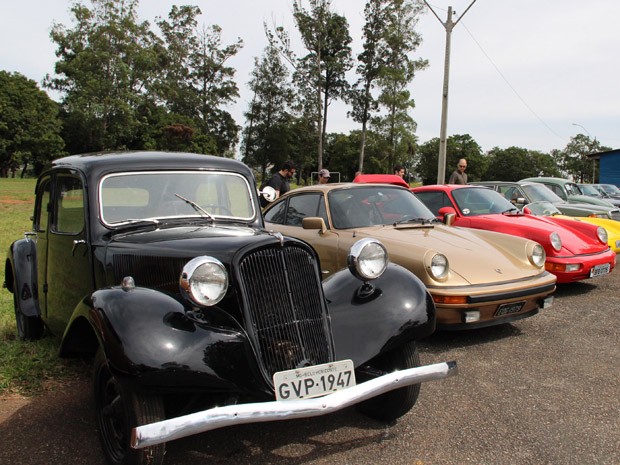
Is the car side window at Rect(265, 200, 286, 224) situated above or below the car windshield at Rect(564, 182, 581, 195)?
below

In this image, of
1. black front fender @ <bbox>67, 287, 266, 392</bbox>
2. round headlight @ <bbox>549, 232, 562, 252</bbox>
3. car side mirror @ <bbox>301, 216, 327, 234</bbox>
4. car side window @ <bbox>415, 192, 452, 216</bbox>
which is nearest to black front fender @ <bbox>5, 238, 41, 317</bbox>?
black front fender @ <bbox>67, 287, 266, 392</bbox>

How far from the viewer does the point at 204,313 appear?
2619 millimetres

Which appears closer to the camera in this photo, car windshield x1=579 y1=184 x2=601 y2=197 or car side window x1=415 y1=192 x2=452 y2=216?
car side window x1=415 y1=192 x2=452 y2=216

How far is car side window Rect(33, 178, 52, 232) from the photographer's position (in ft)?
14.1

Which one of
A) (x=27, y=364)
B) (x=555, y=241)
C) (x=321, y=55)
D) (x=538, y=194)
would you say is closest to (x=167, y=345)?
(x=27, y=364)

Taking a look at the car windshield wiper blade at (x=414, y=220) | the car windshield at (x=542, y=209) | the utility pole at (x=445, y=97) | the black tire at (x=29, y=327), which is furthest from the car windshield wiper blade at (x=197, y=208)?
the utility pole at (x=445, y=97)

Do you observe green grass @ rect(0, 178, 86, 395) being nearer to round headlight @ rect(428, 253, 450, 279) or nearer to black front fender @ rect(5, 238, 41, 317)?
black front fender @ rect(5, 238, 41, 317)

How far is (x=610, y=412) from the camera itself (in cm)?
326

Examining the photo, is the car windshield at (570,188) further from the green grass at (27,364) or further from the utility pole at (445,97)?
the green grass at (27,364)

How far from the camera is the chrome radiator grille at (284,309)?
2623 mm

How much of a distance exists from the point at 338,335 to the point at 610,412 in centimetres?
195

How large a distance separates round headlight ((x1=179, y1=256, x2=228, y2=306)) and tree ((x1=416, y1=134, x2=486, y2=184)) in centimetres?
7247

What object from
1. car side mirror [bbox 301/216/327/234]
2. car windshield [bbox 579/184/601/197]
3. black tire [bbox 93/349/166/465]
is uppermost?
car windshield [bbox 579/184/601/197]

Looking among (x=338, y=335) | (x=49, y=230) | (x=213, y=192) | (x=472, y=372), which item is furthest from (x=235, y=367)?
(x=49, y=230)
